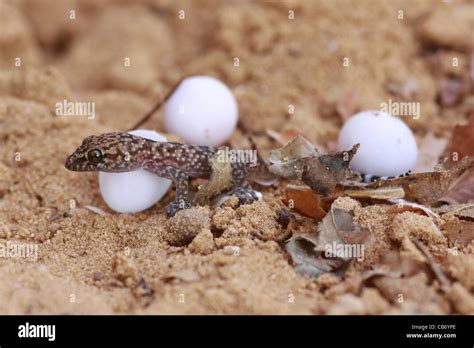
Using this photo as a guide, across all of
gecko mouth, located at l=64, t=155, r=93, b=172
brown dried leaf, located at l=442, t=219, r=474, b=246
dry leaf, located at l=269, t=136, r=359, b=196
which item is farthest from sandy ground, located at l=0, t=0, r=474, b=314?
gecko mouth, located at l=64, t=155, r=93, b=172

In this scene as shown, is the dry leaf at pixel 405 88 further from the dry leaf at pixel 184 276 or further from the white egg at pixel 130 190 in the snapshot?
the dry leaf at pixel 184 276

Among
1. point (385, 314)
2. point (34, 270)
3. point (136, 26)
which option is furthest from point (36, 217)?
point (136, 26)

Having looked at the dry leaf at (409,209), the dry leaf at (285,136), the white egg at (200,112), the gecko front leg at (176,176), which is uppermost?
the white egg at (200,112)

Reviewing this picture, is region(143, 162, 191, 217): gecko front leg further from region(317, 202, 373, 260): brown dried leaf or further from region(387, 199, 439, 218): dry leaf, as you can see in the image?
region(387, 199, 439, 218): dry leaf

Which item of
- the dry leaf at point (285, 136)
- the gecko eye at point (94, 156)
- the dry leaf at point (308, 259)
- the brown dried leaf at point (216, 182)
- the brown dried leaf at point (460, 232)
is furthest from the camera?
the dry leaf at point (285, 136)

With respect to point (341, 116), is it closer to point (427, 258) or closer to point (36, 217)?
point (427, 258)

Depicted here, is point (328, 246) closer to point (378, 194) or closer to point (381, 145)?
point (378, 194)

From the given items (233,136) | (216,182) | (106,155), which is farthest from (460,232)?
(106,155)

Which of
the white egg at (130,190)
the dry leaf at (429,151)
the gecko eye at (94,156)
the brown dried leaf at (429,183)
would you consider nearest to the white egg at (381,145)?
the brown dried leaf at (429,183)
